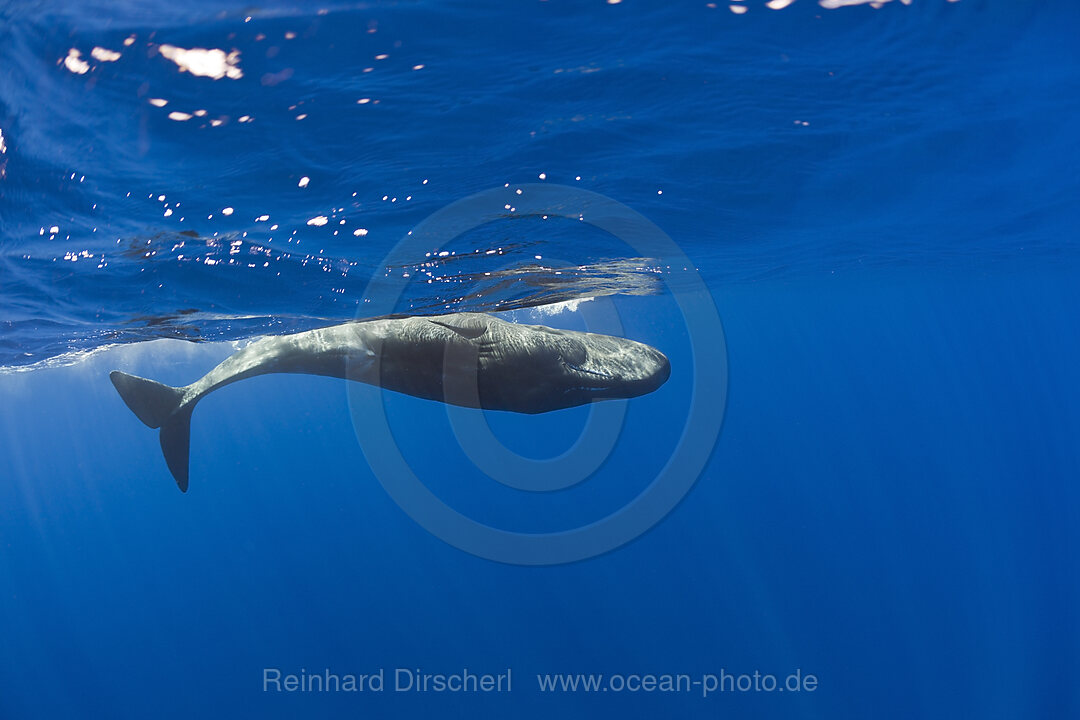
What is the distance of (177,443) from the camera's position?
709 cm

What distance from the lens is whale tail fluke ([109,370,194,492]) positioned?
270 inches

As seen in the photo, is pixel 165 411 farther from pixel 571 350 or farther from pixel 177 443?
pixel 571 350

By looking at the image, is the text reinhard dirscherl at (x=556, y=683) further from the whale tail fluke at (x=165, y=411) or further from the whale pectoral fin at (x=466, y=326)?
the whale pectoral fin at (x=466, y=326)

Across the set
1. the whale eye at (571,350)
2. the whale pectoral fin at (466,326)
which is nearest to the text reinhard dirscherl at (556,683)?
the whale eye at (571,350)

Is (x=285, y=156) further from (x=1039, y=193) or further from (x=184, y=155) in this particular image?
(x=1039, y=193)

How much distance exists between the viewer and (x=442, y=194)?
9.63 m

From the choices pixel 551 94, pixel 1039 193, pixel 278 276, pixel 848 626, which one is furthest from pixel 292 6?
pixel 848 626

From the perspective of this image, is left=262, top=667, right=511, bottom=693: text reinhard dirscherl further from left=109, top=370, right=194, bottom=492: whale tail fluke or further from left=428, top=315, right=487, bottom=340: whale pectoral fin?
left=428, top=315, right=487, bottom=340: whale pectoral fin

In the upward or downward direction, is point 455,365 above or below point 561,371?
above

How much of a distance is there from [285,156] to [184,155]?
1173 mm

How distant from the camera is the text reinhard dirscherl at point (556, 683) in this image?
23500 mm

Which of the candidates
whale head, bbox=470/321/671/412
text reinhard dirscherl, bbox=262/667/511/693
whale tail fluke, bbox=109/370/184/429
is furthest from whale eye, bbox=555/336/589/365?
text reinhard dirscherl, bbox=262/667/511/693

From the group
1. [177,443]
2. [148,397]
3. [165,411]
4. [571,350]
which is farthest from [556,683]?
[571,350]

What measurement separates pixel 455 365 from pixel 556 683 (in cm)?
2304
